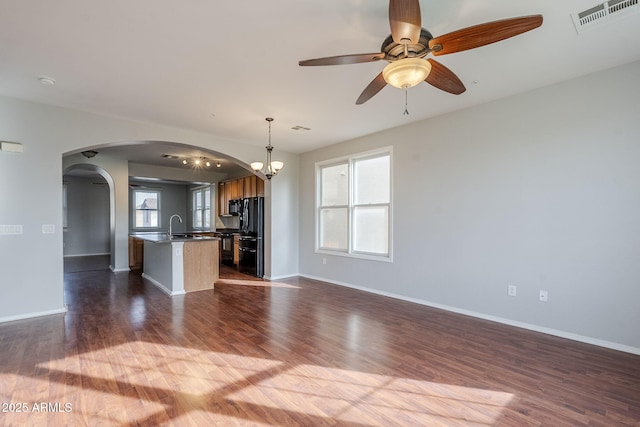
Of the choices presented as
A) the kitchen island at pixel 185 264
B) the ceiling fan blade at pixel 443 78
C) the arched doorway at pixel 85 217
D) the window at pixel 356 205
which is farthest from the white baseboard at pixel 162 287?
the ceiling fan blade at pixel 443 78

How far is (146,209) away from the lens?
1087 centimetres

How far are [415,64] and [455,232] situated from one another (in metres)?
2.81

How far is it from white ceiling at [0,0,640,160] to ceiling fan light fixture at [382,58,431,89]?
46 centimetres

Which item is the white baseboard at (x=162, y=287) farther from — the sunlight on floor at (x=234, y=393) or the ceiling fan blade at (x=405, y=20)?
the ceiling fan blade at (x=405, y=20)

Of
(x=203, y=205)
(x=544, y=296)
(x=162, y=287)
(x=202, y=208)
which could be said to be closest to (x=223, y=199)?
(x=203, y=205)

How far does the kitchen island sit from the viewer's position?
505cm

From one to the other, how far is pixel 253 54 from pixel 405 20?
59.4 inches

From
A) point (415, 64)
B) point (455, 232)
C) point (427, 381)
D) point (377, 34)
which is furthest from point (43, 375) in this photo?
point (455, 232)

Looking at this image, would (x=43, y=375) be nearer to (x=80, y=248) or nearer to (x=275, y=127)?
(x=275, y=127)

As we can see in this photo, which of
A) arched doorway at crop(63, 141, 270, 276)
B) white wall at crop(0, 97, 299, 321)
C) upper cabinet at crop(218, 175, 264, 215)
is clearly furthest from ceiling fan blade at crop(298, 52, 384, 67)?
upper cabinet at crop(218, 175, 264, 215)

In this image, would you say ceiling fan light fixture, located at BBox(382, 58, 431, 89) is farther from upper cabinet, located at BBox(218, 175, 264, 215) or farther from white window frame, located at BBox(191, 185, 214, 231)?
white window frame, located at BBox(191, 185, 214, 231)

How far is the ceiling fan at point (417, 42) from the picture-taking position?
167cm

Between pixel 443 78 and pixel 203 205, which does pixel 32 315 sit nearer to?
pixel 443 78

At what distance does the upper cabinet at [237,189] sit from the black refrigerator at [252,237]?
0.27m
